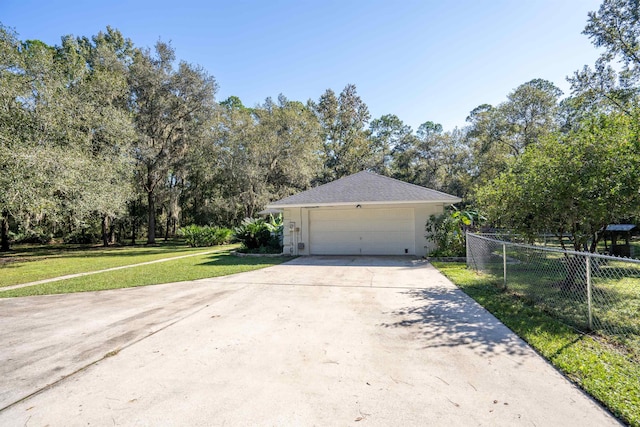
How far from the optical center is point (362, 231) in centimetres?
1344

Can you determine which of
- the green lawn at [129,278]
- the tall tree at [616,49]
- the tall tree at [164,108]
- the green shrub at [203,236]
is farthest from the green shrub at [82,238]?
the tall tree at [616,49]

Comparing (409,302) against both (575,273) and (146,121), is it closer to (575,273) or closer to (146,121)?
(575,273)

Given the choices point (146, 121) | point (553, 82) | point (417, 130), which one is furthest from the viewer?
point (417, 130)

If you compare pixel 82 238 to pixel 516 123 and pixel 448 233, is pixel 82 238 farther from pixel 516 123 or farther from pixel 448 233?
pixel 516 123

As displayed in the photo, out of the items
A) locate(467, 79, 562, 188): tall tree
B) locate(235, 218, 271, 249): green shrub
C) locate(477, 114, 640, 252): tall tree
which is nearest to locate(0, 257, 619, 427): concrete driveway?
locate(477, 114, 640, 252): tall tree

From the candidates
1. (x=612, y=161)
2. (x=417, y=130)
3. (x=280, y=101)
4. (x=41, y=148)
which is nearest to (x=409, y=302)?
(x=612, y=161)

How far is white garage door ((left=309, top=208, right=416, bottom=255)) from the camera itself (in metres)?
13.0

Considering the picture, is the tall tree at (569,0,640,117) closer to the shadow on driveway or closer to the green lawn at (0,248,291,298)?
the shadow on driveway

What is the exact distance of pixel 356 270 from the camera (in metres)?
9.58

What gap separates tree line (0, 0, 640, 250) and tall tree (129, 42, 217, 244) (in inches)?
3.6

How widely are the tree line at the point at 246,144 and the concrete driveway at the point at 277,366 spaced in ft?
10.7

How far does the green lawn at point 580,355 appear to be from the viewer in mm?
2570

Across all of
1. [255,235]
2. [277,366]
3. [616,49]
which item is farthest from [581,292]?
[616,49]

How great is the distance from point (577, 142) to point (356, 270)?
6.17 meters
